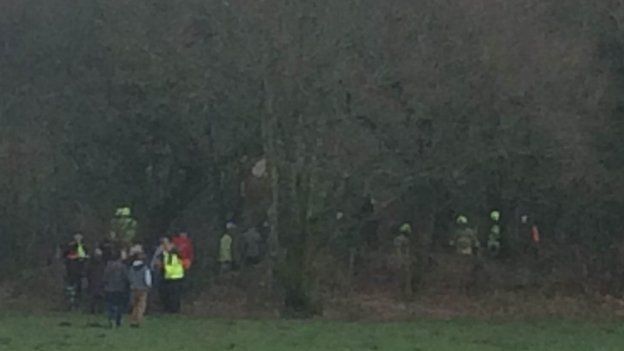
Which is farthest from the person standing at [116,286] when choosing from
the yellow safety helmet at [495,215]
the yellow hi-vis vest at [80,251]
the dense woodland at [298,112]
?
the yellow safety helmet at [495,215]

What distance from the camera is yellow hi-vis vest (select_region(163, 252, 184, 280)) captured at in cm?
2939

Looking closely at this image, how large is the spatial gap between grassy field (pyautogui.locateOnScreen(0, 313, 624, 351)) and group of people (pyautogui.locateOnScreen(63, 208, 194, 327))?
623 mm

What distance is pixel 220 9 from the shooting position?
28.9 m

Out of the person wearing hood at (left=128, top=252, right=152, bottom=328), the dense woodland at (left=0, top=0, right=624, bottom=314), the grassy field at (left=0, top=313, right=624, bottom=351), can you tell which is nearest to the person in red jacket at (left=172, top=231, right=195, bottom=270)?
the dense woodland at (left=0, top=0, right=624, bottom=314)

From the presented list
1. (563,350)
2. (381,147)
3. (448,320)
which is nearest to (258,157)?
(381,147)

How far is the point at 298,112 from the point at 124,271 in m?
5.21

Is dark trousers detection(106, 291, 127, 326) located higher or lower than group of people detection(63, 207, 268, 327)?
lower

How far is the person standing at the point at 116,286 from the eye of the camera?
26.0 m

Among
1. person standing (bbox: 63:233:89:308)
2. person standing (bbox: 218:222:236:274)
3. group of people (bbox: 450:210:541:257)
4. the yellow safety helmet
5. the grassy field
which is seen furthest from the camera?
the yellow safety helmet

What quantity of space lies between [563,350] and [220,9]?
10305 mm

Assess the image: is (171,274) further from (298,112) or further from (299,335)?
(299,335)

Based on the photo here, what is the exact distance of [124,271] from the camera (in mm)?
26156

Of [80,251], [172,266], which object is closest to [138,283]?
[172,266]

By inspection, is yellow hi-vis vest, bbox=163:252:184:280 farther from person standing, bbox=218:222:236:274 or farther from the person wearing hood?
person standing, bbox=218:222:236:274
